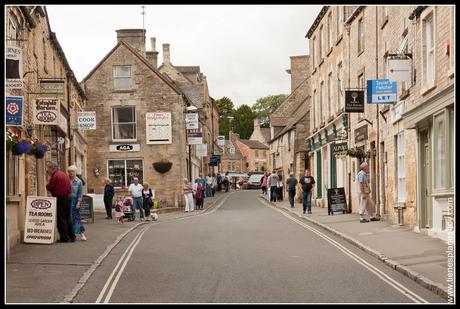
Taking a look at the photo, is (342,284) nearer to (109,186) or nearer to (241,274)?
(241,274)

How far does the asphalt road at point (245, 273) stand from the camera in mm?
9914

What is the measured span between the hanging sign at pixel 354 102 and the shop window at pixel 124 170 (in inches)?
720

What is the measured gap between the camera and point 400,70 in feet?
64.4

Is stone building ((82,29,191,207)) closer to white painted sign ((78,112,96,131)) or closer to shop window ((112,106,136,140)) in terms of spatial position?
shop window ((112,106,136,140))

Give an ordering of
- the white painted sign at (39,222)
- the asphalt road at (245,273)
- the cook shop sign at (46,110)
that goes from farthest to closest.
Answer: the cook shop sign at (46,110), the white painted sign at (39,222), the asphalt road at (245,273)

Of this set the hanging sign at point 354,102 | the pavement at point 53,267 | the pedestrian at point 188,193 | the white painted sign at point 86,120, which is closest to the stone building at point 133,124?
the pedestrian at point 188,193

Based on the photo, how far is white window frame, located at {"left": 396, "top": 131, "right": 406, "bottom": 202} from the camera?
71.5 ft

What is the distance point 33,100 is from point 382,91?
9.68m

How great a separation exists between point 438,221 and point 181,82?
53.9 metres

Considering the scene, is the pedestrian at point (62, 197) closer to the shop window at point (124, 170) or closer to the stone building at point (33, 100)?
A: the stone building at point (33, 100)

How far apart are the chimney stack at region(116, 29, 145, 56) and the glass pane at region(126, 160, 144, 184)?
27.4ft

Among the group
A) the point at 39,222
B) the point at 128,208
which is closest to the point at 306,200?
the point at 128,208

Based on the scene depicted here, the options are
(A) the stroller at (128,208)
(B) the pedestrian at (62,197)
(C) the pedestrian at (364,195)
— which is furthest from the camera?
(A) the stroller at (128,208)

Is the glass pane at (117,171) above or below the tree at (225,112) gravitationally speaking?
below
